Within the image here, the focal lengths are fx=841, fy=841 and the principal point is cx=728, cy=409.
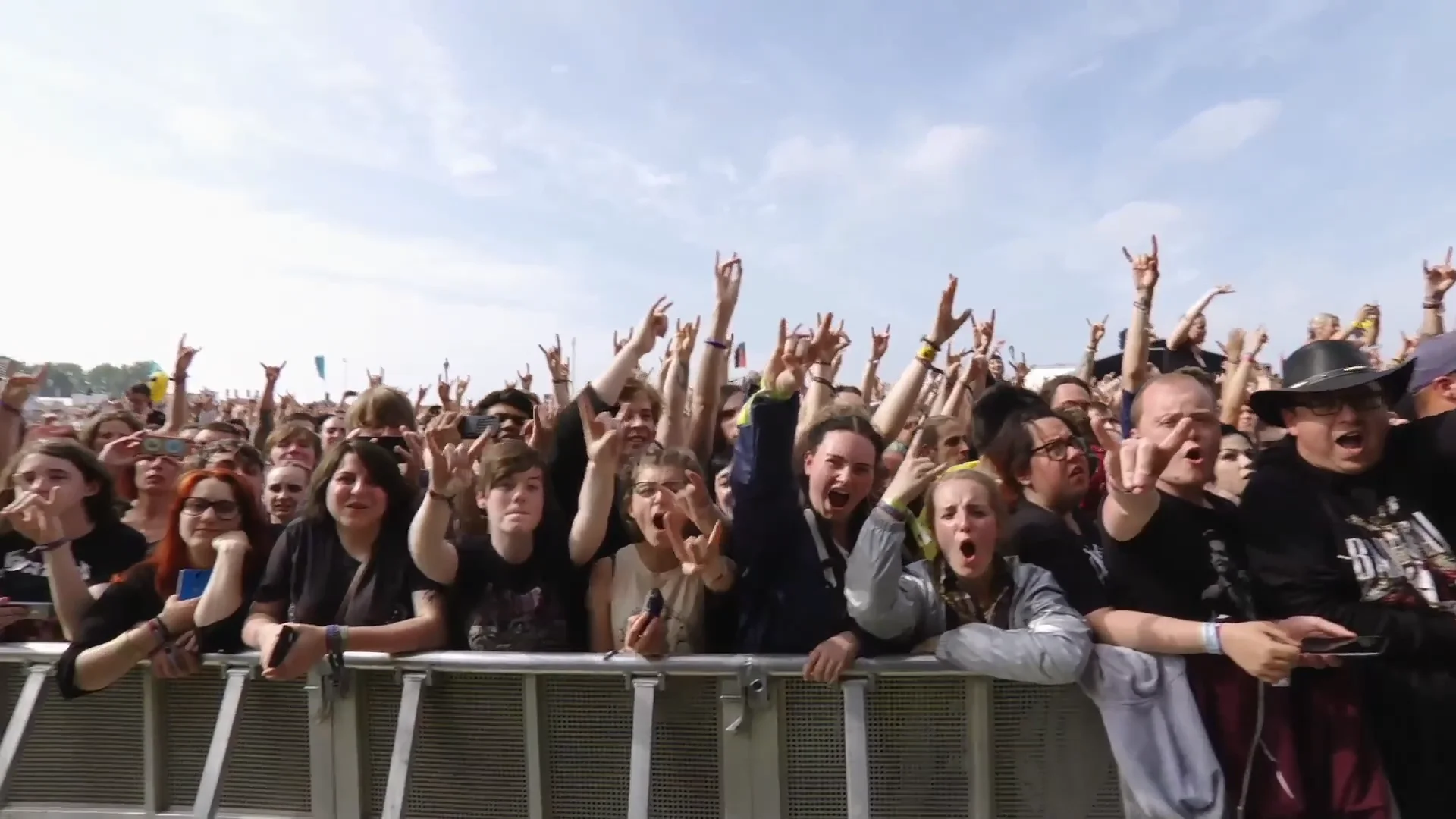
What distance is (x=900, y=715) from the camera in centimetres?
234

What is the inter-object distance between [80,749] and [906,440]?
3672 millimetres

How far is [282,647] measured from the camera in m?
2.43

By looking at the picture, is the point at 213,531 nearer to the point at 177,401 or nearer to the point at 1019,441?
the point at 1019,441

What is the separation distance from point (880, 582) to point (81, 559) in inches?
129

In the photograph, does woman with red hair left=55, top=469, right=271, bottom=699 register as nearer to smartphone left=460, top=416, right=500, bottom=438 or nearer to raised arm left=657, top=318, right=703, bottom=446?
smartphone left=460, top=416, right=500, bottom=438

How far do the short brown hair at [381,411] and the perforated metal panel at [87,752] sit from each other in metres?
1.49

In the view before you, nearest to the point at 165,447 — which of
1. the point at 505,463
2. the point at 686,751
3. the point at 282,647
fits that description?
the point at 282,647

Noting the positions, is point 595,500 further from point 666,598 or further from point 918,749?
point 918,749

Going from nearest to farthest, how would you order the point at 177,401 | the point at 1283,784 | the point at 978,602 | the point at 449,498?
the point at 1283,784 → the point at 978,602 → the point at 449,498 → the point at 177,401

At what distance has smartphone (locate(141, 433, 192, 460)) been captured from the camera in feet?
12.0

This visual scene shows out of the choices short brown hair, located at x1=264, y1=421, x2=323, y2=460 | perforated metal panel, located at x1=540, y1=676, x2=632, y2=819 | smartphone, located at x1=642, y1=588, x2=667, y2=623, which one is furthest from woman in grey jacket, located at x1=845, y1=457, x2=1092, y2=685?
short brown hair, located at x1=264, y1=421, x2=323, y2=460

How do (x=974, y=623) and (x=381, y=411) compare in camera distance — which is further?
(x=381, y=411)

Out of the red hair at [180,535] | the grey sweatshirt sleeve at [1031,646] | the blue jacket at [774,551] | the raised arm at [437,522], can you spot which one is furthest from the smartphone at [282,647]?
the grey sweatshirt sleeve at [1031,646]

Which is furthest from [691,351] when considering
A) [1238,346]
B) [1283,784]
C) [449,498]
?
[1238,346]
